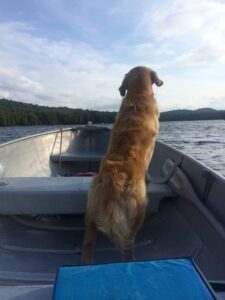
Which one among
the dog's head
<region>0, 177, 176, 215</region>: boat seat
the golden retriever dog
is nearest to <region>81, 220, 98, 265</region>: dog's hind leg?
the golden retriever dog

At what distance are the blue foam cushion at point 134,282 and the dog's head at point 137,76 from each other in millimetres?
4092

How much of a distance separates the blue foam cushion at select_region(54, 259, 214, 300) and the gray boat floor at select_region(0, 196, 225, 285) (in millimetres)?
1395

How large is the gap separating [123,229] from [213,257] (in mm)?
1013

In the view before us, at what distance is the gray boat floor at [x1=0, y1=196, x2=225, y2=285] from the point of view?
371 centimetres

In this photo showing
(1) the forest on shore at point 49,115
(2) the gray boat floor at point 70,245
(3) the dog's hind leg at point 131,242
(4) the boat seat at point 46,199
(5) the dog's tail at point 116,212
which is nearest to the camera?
(5) the dog's tail at point 116,212

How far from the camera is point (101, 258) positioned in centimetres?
439

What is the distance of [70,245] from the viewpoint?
4672mm

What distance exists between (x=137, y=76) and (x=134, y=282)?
4285mm

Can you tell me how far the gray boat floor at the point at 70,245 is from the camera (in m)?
3.71

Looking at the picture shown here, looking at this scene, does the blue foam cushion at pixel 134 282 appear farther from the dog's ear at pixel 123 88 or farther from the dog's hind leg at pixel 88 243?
the dog's ear at pixel 123 88

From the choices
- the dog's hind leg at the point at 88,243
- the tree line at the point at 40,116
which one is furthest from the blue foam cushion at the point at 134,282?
the tree line at the point at 40,116

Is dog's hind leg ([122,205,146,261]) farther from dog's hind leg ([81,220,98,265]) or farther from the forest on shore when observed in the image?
the forest on shore

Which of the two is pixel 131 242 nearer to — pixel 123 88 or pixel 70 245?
pixel 70 245

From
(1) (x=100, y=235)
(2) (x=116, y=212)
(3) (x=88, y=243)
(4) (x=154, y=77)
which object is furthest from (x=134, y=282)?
(4) (x=154, y=77)
